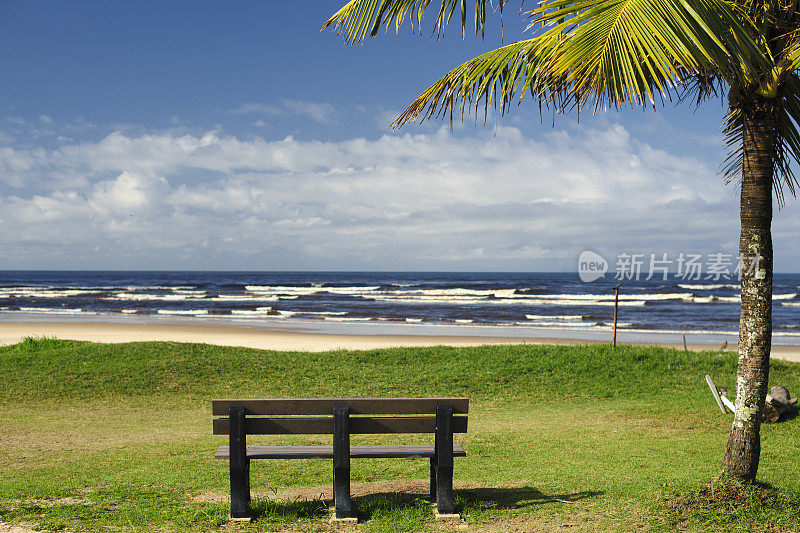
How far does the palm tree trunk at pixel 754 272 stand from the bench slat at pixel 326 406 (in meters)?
1.85

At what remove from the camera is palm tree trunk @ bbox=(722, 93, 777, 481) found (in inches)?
163

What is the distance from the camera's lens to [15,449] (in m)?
6.87

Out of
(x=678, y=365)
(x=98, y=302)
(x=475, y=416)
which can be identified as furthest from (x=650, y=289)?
(x=475, y=416)

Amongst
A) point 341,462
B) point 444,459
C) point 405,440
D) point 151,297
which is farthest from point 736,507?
point 151,297

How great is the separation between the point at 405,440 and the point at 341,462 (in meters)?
3.54

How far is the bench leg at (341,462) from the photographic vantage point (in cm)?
412

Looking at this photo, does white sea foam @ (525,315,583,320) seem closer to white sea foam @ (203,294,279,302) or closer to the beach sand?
the beach sand

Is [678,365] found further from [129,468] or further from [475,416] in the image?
[129,468]

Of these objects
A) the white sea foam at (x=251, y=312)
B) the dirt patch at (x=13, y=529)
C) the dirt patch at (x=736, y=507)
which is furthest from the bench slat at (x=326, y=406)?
the white sea foam at (x=251, y=312)

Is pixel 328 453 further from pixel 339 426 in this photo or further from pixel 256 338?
pixel 256 338

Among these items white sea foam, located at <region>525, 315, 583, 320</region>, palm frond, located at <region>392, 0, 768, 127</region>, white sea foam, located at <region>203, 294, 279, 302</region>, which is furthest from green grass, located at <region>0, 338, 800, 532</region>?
white sea foam, located at <region>203, 294, 279, 302</region>

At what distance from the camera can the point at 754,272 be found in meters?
4.17

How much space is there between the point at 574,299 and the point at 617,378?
3472cm

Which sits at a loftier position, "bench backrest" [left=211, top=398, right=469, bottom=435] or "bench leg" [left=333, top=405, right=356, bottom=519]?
"bench backrest" [left=211, top=398, right=469, bottom=435]
